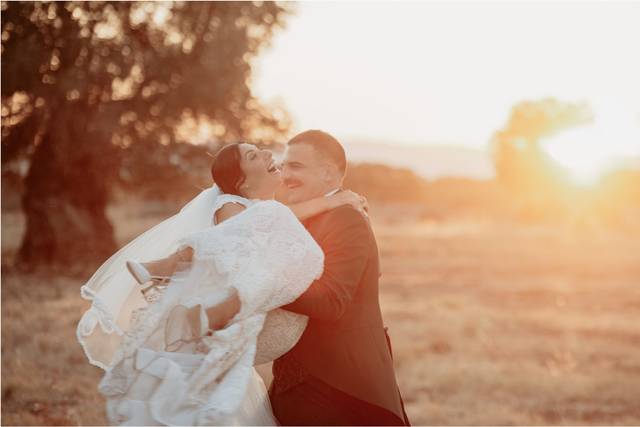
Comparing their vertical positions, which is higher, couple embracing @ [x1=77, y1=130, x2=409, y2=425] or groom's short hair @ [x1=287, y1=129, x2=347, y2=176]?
groom's short hair @ [x1=287, y1=129, x2=347, y2=176]

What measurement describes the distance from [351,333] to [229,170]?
3.30 ft

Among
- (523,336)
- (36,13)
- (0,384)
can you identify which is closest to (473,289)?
(523,336)

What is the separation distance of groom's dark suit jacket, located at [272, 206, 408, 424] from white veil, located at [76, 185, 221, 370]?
0.68 meters

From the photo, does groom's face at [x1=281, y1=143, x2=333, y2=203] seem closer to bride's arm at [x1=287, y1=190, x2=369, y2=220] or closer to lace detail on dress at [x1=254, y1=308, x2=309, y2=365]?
bride's arm at [x1=287, y1=190, x2=369, y2=220]

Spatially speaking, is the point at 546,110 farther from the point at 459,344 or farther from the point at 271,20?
the point at 459,344

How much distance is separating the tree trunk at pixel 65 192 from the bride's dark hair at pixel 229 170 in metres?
16.1

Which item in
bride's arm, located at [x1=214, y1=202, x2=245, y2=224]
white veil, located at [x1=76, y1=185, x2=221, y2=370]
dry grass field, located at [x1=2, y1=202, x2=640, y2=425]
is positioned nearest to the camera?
white veil, located at [x1=76, y1=185, x2=221, y2=370]

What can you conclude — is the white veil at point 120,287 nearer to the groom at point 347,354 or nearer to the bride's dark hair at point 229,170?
the bride's dark hair at point 229,170

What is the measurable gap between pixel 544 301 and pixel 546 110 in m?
50.8

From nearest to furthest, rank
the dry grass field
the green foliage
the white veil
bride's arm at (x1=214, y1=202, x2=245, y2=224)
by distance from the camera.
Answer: the white veil < bride's arm at (x1=214, y1=202, x2=245, y2=224) < the dry grass field < the green foliage

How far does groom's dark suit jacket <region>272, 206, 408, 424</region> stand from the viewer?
3945 millimetres

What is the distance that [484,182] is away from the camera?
8788cm

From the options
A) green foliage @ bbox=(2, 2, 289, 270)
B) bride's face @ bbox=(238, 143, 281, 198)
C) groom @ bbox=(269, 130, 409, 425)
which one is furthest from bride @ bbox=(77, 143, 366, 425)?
green foliage @ bbox=(2, 2, 289, 270)

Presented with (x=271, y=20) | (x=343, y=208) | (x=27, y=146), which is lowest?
(x=27, y=146)
